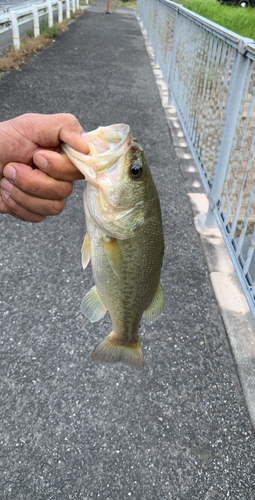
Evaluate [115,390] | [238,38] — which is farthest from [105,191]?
[238,38]

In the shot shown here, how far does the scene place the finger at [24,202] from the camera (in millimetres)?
1607

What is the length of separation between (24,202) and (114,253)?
515 mm

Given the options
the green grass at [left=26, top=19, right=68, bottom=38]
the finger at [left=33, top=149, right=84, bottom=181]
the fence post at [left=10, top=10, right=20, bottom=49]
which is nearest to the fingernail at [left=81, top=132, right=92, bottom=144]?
the finger at [left=33, top=149, right=84, bottom=181]

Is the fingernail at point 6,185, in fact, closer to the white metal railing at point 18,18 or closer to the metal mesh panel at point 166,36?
the metal mesh panel at point 166,36

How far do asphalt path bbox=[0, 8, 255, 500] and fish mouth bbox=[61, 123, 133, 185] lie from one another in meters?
1.64

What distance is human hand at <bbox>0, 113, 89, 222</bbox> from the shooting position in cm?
141

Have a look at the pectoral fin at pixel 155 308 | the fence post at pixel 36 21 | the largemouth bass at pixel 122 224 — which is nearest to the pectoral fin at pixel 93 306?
the largemouth bass at pixel 122 224

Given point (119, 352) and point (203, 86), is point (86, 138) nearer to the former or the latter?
point (119, 352)

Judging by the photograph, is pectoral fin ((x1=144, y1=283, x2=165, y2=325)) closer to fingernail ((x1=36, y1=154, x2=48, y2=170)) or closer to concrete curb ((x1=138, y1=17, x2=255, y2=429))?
fingernail ((x1=36, y1=154, x2=48, y2=170))

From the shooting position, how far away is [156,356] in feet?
8.71

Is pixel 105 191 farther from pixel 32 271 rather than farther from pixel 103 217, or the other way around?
pixel 32 271

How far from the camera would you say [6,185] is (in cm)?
160

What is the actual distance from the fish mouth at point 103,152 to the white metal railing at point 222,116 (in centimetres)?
154

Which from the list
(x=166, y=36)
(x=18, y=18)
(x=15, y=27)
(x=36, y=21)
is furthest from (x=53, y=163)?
(x=36, y=21)
